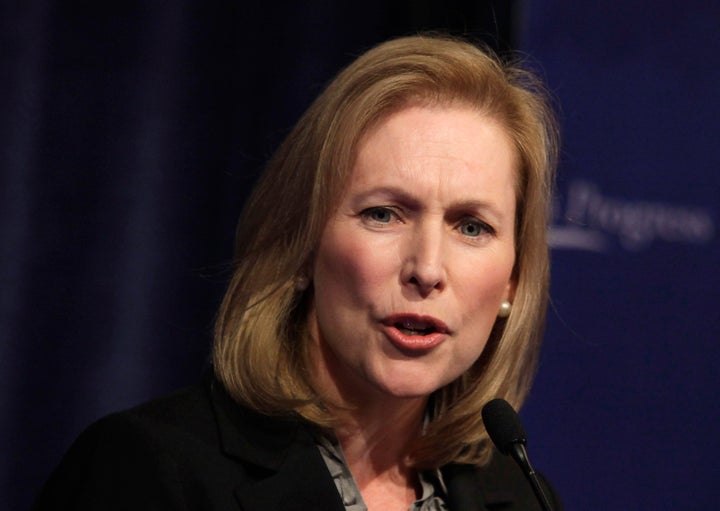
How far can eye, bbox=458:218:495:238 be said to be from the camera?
5.62ft

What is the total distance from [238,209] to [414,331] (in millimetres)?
990

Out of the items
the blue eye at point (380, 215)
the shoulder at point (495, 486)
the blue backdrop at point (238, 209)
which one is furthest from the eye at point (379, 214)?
the blue backdrop at point (238, 209)

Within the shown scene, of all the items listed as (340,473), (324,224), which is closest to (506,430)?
(340,473)

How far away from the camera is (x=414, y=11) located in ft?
9.05

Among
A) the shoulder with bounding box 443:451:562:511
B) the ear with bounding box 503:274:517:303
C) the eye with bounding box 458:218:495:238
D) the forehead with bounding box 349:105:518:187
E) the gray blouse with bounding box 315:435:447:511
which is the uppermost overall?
the forehead with bounding box 349:105:518:187

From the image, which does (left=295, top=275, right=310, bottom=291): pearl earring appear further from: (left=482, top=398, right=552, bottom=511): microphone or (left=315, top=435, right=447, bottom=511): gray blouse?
(left=482, top=398, right=552, bottom=511): microphone

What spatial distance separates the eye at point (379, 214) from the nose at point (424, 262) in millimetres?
44

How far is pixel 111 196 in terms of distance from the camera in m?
2.36

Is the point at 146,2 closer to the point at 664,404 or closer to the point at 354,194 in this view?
the point at 354,194

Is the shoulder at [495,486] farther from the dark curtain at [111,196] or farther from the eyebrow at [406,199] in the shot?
the dark curtain at [111,196]

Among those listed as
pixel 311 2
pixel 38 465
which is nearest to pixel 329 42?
pixel 311 2

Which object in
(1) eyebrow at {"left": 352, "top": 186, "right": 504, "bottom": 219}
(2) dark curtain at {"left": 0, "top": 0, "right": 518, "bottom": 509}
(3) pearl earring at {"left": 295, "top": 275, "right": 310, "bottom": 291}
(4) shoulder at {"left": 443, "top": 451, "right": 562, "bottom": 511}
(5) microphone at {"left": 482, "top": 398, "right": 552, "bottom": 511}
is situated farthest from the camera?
(2) dark curtain at {"left": 0, "top": 0, "right": 518, "bottom": 509}

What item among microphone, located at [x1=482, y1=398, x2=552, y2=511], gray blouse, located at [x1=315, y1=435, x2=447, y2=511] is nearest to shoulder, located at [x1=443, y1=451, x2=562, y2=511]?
gray blouse, located at [x1=315, y1=435, x2=447, y2=511]

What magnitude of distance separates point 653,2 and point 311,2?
77 cm
